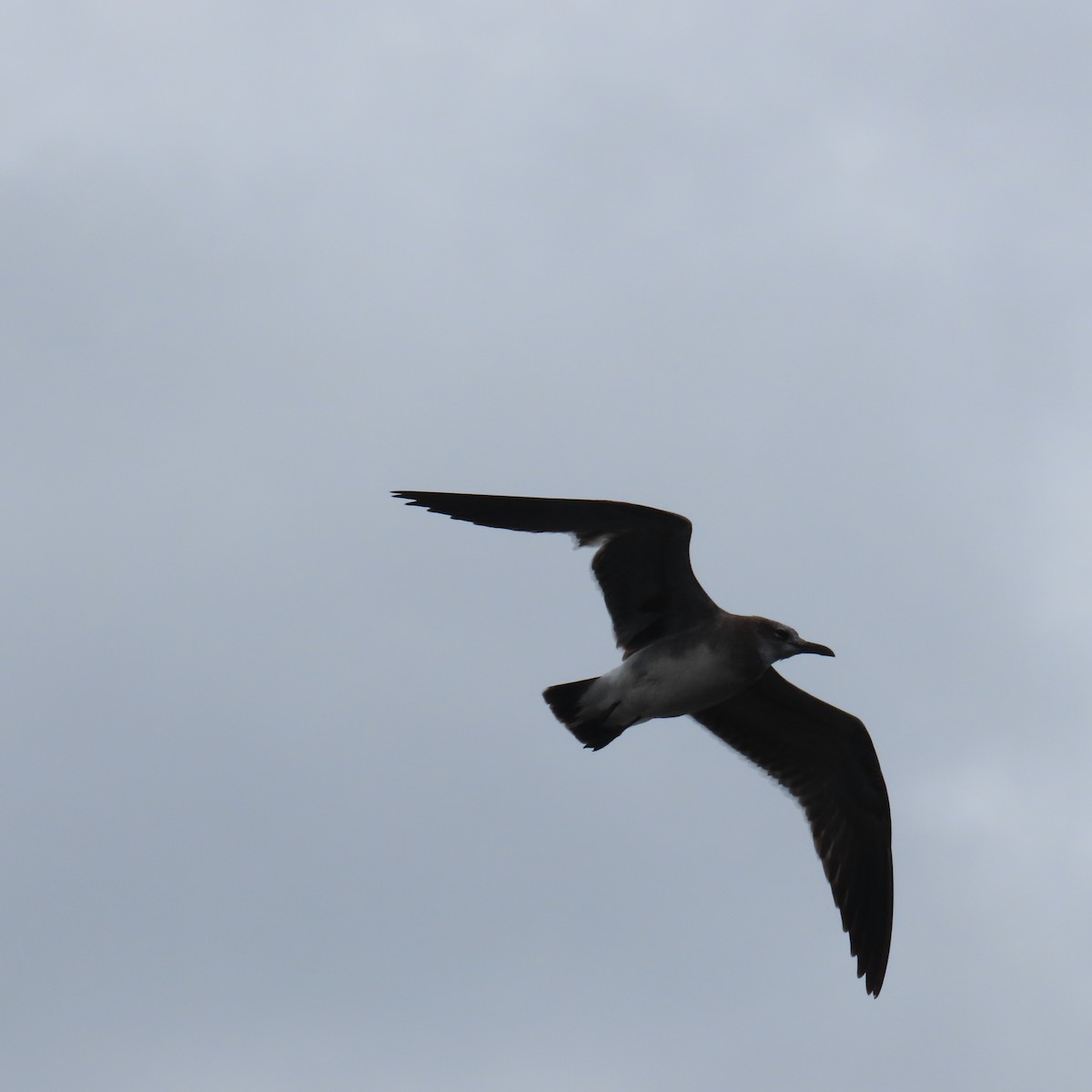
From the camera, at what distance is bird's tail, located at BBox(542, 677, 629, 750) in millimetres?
11484

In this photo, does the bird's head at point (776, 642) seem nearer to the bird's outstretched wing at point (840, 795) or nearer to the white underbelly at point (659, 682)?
the white underbelly at point (659, 682)

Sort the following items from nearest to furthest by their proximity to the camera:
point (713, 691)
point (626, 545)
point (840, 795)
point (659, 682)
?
point (626, 545), point (659, 682), point (713, 691), point (840, 795)

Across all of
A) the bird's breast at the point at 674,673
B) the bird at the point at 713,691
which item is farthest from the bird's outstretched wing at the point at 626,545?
the bird's breast at the point at 674,673

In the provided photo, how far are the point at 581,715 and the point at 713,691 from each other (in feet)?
3.35

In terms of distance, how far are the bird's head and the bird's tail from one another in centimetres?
123

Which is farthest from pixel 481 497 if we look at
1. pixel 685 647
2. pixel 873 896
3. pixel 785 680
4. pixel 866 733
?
pixel 873 896

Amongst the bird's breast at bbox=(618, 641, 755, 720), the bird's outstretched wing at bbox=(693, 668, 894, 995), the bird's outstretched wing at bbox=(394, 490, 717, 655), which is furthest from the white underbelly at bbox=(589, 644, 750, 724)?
the bird's outstretched wing at bbox=(693, 668, 894, 995)

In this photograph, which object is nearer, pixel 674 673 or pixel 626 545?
pixel 626 545

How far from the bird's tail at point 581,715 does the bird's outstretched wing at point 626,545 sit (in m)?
0.49

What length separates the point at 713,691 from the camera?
11.6 metres

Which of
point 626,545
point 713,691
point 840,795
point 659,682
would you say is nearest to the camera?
point 626,545

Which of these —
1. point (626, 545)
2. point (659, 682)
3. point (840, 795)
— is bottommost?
point (659, 682)

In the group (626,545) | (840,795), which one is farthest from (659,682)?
(840,795)

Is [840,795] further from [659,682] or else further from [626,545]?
[626,545]
